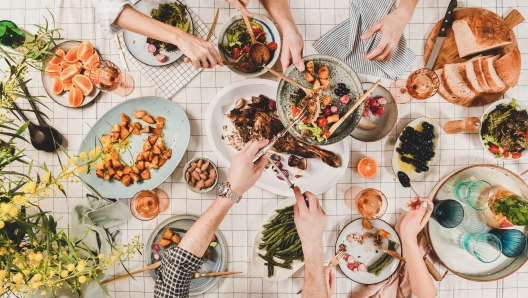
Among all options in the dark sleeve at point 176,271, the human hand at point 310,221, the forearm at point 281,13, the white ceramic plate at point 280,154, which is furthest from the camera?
the white ceramic plate at point 280,154

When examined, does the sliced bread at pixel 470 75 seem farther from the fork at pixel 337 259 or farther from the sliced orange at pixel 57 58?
the sliced orange at pixel 57 58

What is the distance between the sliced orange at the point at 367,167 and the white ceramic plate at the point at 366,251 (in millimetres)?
289

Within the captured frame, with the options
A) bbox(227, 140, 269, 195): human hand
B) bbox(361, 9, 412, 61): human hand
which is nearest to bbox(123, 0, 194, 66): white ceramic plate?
bbox(227, 140, 269, 195): human hand

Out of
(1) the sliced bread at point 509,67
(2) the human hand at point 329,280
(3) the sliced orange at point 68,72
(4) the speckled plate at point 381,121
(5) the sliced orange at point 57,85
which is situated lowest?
(2) the human hand at point 329,280

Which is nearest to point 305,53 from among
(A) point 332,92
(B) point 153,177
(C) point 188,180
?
(A) point 332,92

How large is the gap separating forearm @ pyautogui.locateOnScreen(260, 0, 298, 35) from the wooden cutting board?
87 cm

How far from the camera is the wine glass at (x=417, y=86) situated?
2.09m

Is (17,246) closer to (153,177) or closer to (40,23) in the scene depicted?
(153,177)

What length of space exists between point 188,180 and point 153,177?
23 cm

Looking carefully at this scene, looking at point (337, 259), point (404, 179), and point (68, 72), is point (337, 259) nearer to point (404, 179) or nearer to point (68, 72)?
point (404, 179)

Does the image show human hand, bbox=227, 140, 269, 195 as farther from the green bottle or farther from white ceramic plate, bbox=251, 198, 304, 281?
the green bottle

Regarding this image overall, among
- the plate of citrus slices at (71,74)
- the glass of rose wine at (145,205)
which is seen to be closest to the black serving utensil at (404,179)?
the glass of rose wine at (145,205)

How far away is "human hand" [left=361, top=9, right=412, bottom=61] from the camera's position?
200 centimetres

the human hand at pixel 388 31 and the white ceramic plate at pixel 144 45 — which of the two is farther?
the white ceramic plate at pixel 144 45
